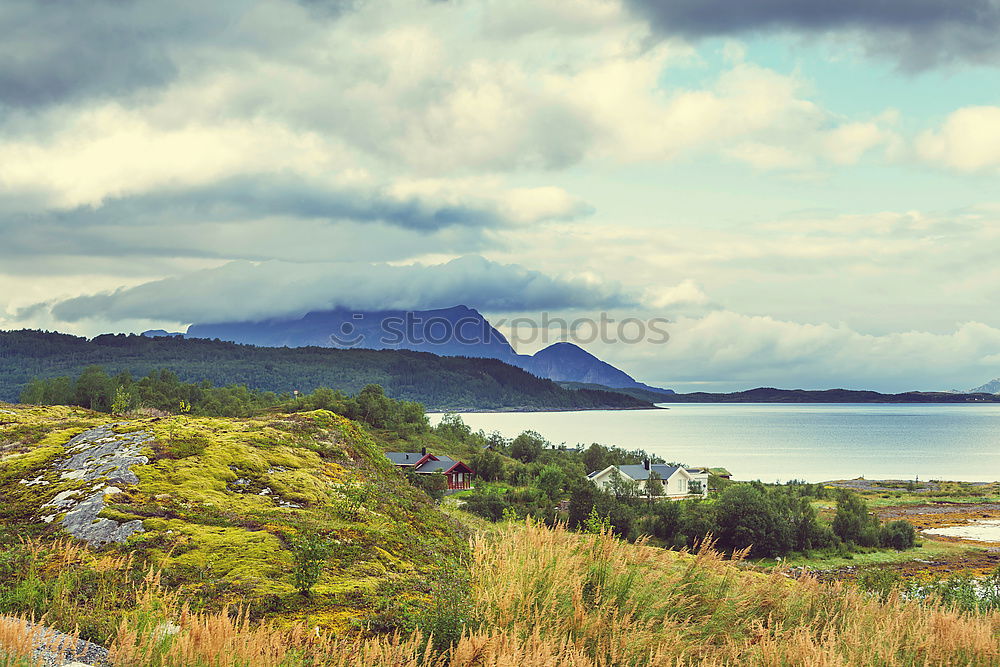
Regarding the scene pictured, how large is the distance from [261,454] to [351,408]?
104 m

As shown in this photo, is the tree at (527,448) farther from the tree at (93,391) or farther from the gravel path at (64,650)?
the gravel path at (64,650)

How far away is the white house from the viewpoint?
8678 cm

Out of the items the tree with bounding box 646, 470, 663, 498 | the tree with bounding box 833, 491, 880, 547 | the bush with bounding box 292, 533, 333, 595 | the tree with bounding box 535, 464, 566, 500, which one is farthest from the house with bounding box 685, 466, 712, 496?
the bush with bounding box 292, 533, 333, 595

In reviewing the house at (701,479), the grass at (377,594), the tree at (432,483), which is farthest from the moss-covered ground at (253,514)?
the house at (701,479)

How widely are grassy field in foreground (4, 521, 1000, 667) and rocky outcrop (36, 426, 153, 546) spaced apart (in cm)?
165

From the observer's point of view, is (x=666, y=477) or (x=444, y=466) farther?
(x=666, y=477)

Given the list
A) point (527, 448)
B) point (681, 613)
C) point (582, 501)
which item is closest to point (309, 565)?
point (681, 613)

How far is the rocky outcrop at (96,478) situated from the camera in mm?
6582

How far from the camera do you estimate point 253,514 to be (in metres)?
7.35

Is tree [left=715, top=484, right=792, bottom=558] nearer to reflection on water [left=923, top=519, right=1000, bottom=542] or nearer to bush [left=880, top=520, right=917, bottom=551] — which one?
bush [left=880, top=520, right=917, bottom=551]

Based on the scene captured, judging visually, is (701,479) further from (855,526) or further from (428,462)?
(428,462)

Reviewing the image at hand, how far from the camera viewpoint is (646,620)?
6277 mm

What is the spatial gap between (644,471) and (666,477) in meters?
2.94

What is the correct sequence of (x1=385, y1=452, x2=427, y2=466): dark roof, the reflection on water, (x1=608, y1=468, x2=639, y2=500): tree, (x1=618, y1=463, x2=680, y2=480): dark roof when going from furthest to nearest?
(x1=618, y1=463, x2=680, y2=480): dark roof → (x1=385, y1=452, x2=427, y2=466): dark roof → (x1=608, y1=468, x2=639, y2=500): tree → the reflection on water
